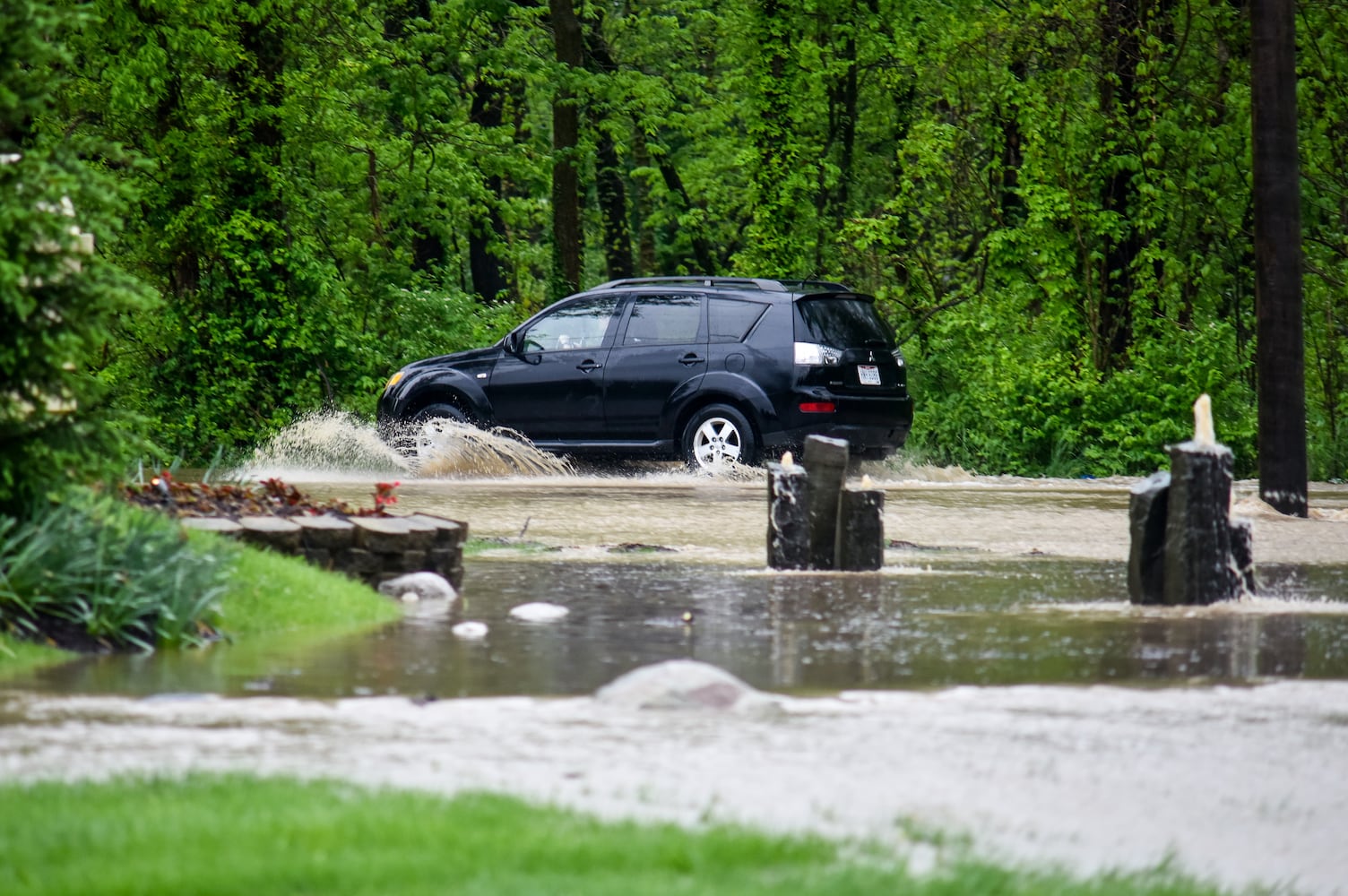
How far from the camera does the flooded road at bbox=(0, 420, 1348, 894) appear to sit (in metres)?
4.77

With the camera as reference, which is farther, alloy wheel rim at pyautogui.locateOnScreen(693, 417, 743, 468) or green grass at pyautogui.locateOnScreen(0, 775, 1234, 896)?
alloy wheel rim at pyautogui.locateOnScreen(693, 417, 743, 468)

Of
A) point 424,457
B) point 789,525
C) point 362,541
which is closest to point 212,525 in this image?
point 362,541

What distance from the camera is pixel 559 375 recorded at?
20203 mm

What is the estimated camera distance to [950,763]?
17.6 feet

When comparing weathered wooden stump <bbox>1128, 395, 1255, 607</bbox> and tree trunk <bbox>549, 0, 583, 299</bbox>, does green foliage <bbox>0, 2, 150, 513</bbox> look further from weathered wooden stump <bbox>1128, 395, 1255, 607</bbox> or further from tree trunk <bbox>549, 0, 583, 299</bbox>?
tree trunk <bbox>549, 0, 583, 299</bbox>

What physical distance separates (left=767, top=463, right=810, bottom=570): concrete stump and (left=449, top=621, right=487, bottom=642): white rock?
3079mm

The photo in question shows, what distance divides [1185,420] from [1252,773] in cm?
1676

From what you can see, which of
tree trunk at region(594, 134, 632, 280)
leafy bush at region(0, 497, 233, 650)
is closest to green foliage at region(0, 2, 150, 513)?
leafy bush at region(0, 497, 233, 650)

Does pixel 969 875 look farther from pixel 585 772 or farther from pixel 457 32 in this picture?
pixel 457 32

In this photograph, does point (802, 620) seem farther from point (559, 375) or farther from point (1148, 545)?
point (559, 375)

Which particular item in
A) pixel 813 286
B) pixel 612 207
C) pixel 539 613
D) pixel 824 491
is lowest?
pixel 539 613

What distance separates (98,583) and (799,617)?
329 centimetres

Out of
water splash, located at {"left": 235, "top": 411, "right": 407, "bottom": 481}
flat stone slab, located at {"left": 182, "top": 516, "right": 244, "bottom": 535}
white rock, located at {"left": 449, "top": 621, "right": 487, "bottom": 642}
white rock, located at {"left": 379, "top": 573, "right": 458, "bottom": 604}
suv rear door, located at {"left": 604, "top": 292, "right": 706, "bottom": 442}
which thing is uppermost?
suv rear door, located at {"left": 604, "top": 292, "right": 706, "bottom": 442}

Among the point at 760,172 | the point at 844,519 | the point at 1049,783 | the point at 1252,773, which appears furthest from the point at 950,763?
the point at 760,172
